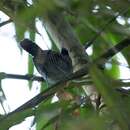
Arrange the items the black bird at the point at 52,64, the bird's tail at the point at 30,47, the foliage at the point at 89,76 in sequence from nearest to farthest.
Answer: the foliage at the point at 89,76, the black bird at the point at 52,64, the bird's tail at the point at 30,47

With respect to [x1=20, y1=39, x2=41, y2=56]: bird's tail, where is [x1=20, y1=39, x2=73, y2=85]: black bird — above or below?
below

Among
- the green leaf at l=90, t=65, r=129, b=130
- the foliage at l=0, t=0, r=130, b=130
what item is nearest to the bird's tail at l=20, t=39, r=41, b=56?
the foliage at l=0, t=0, r=130, b=130

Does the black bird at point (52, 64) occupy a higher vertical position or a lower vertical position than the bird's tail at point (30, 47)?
lower

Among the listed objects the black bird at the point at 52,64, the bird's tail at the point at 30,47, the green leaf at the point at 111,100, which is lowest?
the green leaf at the point at 111,100

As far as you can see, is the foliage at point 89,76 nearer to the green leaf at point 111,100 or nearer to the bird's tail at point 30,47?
the green leaf at point 111,100

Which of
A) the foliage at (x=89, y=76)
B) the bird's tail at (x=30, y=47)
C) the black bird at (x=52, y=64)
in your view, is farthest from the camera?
the bird's tail at (x=30, y=47)

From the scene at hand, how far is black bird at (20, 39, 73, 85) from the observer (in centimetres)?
79

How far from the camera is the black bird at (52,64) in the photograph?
79 centimetres

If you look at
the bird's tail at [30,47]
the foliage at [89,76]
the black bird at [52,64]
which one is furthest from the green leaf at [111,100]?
the bird's tail at [30,47]

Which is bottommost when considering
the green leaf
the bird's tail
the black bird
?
the green leaf

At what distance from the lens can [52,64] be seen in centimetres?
90

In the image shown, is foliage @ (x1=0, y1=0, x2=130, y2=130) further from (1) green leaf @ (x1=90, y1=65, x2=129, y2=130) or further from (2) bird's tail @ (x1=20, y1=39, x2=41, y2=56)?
(2) bird's tail @ (x1=20, y1=39, x2=41, y2=56)

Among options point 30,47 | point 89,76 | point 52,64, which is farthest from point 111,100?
point 30,47

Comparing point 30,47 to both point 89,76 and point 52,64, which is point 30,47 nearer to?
point 52,64
